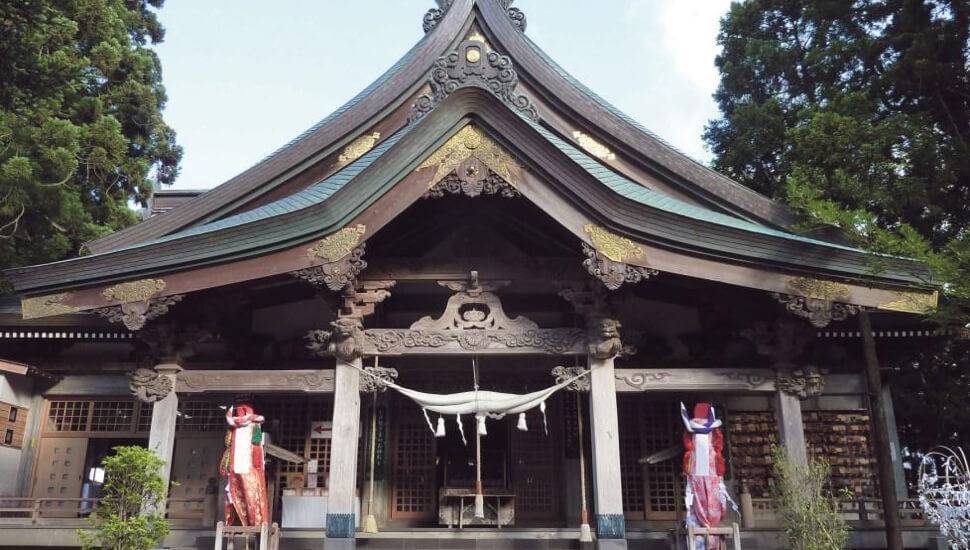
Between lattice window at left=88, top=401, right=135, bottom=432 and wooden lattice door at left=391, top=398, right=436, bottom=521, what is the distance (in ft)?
15.8

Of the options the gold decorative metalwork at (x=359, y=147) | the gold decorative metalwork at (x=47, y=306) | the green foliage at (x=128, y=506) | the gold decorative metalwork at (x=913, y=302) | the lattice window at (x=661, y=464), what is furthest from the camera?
the gold decorative metalwork at (x=359, y=147)

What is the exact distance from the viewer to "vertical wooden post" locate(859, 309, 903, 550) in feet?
31.6

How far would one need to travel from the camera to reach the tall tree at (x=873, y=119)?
47.1ft

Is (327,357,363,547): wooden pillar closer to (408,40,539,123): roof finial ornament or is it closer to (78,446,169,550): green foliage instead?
(78,446,169,550): green foliage

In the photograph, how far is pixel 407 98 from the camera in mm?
13133

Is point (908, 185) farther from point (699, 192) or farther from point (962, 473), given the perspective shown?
point (962, 473)

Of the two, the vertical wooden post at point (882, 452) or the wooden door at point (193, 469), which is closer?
the vertical wooden post at point (882, 452)

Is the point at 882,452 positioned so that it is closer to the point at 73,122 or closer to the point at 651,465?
the point at 651,465

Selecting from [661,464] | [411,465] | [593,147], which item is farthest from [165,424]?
[593,147]

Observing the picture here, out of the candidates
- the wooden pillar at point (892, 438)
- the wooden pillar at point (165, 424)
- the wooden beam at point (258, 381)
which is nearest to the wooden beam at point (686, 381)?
the wooden beam at point (258, 381)

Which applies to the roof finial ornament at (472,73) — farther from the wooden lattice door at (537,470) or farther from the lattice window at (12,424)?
the lattice window at (12,424)

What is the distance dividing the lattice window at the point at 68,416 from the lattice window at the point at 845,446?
41.6 feet

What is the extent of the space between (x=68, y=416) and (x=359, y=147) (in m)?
7.14

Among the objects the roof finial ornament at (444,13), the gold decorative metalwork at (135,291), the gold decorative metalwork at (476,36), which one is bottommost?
the gold decorative metalwork at (135,291)
